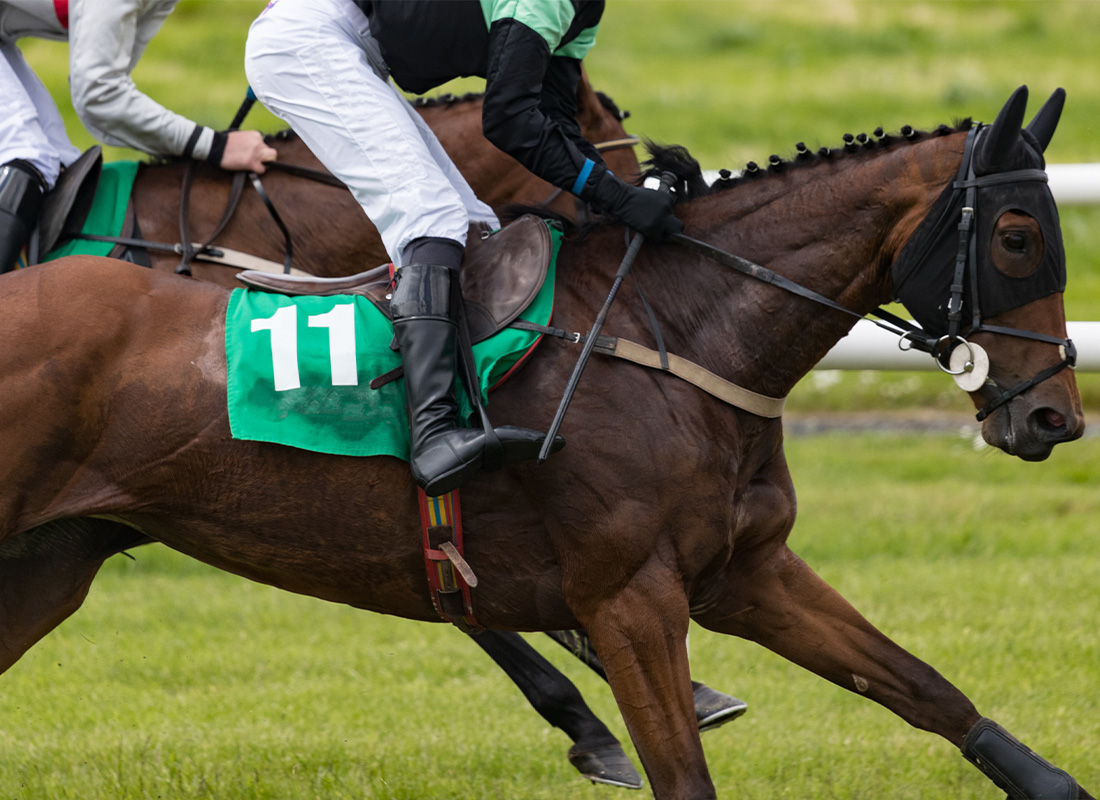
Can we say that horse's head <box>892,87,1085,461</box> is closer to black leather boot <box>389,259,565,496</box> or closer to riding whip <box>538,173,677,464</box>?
riding whip <box>538,173,677,464</box>

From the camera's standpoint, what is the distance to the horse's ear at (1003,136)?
3188 mm

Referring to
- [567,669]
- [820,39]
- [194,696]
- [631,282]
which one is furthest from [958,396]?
[820,39]

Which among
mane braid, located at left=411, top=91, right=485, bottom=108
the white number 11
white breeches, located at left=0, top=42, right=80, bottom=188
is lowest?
white breeches, located at left=0, top=42, right=80, bottom=188

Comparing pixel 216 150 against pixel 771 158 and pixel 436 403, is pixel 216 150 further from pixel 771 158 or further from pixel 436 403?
pixel 771 158

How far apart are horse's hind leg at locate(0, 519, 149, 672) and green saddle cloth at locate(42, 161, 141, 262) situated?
1.11 m

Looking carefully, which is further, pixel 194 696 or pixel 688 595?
pixel 194 696

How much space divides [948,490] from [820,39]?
13141mm

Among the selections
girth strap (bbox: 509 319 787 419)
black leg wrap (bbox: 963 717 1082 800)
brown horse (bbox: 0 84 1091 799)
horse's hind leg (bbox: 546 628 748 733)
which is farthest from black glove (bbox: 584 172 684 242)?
black leg wrap (bbox: 963 717 1082 800)

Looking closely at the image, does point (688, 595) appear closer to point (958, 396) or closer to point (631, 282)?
point (631, 282)

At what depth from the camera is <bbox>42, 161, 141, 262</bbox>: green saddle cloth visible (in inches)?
181

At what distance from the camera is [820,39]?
19969 mm

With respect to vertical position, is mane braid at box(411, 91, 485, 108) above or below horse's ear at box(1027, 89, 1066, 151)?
below

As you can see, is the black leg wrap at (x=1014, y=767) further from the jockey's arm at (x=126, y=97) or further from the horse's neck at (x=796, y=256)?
the jockey's arm at (x=126, y=97)

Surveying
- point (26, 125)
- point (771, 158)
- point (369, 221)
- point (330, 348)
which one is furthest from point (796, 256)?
point (26, 125)
